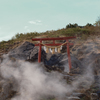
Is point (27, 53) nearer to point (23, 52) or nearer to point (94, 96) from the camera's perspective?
point (23, 52)

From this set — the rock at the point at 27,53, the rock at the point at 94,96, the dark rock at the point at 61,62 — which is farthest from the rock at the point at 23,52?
the rock at the point at 94,96

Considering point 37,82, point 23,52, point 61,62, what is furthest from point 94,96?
point 23,52

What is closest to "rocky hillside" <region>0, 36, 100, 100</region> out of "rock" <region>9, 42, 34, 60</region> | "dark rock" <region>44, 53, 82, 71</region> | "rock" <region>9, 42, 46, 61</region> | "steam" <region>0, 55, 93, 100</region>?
"steam" <region>0, 55, 93, 100</region>

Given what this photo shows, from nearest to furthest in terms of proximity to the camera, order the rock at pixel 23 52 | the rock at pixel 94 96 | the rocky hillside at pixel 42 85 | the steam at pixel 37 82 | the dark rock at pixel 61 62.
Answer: the rock at pixel 94 96
the rocky hillside at pixel 42 85
the steam at pixel 37 82
the dark rock at pixel 61 62
the rock at pixel 23 52

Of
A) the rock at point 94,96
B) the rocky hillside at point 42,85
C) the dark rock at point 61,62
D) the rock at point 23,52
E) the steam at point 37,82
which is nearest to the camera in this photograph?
the rock at point 94,96

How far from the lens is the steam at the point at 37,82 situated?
7400 millimetres

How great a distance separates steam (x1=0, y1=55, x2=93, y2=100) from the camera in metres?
7.40

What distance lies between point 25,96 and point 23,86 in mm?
629

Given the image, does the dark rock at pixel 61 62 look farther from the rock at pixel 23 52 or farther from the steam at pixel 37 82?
the steam at pixel 37 82

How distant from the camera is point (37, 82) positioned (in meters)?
8.11

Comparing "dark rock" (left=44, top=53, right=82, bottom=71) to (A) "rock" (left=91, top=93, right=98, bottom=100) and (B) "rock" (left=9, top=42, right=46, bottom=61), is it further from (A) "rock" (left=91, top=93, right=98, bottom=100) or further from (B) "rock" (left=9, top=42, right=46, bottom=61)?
(A) "rock" (left=91, top=93, right=98, bottom=100)

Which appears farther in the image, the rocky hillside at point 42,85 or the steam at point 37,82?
the steam at point 37,82

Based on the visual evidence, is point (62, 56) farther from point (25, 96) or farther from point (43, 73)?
point (25, 96)

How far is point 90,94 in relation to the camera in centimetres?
711
